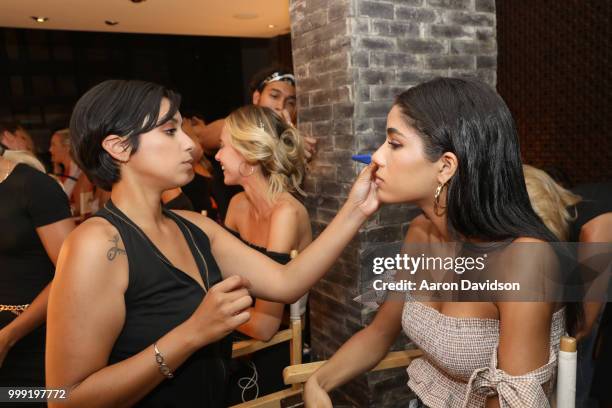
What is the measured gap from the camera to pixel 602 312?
1992 mm

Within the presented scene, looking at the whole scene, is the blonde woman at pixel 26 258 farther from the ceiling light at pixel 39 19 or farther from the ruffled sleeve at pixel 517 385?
the ceiling light at pixel 39 19

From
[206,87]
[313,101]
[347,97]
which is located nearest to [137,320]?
[347,97]

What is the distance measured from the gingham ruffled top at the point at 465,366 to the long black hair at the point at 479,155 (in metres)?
0.26

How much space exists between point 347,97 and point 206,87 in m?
6.89

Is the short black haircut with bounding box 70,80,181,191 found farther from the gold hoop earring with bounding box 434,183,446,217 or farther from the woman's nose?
the gold hoop earring with bounding box 434,183,446,217

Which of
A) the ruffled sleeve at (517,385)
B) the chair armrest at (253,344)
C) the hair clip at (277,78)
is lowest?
the chair armrest at (253,344)

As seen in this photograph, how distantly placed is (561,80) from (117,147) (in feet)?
13.5

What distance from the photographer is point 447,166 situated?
4.24 feet

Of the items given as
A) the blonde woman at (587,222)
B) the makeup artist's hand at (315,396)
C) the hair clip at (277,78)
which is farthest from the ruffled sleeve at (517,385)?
the hair clip at (277,78)

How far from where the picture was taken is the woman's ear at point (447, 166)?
1272 mm

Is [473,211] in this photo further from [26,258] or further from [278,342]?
[26,258]

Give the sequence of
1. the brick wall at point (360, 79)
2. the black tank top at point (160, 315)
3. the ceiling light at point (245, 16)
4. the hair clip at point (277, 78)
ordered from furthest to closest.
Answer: the ceiling light at point (245, 16) → the hair clip at point (277, 78) → the brick wall at point (360, 79) → the black tank top at point (160, 315)

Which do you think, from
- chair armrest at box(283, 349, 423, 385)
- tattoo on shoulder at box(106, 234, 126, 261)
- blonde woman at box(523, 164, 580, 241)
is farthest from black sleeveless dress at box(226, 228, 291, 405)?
blonde woman at box(523, 164, 580, 241)

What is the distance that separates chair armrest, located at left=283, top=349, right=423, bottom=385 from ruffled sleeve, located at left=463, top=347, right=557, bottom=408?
0.38 metres
